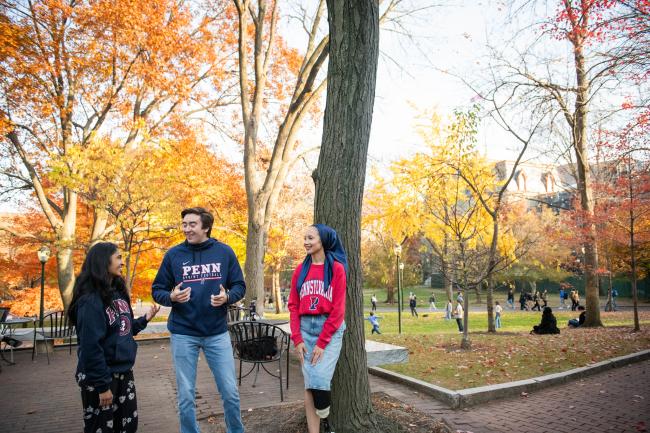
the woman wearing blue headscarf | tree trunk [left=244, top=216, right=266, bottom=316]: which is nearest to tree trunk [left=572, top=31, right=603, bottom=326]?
tree trunk [left=244, top=216, right=266, bottom=316]

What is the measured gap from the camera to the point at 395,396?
18.3ft

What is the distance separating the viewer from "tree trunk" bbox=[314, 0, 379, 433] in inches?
162

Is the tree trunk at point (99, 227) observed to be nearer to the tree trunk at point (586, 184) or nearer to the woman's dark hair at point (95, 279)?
the woman's dark hair at point (95, 279)

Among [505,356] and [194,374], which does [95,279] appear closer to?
[194,374]

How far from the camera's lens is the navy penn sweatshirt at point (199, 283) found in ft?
11.5

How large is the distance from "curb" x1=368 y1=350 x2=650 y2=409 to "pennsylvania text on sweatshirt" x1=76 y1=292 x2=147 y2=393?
154 inches

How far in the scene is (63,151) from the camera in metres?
14.6

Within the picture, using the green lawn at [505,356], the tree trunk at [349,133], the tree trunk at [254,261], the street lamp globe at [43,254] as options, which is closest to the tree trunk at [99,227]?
the street lamp globe at [43,254]

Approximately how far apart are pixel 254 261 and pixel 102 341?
27.9 ft

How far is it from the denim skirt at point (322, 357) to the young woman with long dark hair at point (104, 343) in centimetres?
136

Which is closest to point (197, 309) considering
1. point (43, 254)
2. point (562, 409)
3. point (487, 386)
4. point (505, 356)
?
point (487, 386)

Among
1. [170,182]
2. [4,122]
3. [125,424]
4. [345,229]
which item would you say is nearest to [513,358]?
[345,229]

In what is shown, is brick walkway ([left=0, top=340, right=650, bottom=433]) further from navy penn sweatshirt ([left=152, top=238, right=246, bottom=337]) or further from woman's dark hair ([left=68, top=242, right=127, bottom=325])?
woman's dark hair ([left=68, top=242, right=127, bottom=325])

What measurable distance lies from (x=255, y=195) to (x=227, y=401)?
28.1ft
